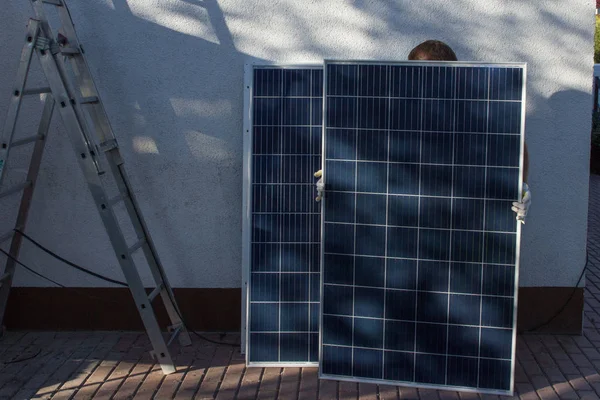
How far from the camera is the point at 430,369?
5223 millimetres

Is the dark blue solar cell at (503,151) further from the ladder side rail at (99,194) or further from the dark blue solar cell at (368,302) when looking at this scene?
the ladder side rail at (99,194)

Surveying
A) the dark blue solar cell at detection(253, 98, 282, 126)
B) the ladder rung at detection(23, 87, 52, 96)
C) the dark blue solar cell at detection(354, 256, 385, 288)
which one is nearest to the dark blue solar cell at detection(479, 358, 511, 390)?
the dark blue solar cell at detection(354, 256, 385, 288)

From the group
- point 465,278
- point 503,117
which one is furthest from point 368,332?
point 503,117

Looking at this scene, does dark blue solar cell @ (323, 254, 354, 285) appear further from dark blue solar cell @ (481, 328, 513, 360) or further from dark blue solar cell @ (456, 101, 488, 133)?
dark blue solar cell @ (456, 101, 488, 133)

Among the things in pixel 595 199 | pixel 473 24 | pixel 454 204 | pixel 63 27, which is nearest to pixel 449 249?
pixel 454 204

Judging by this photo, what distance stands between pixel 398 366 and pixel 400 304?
412 millimetres

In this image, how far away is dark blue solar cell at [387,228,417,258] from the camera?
5164 mm

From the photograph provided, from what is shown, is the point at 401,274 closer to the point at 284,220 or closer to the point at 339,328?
the point at 339,328

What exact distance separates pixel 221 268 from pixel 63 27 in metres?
Result: 2.10

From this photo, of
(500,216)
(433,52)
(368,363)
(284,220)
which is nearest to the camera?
(500,216)

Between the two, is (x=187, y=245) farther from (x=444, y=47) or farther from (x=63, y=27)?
(x=444, y=47)

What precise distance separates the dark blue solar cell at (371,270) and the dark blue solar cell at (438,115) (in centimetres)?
A: 91

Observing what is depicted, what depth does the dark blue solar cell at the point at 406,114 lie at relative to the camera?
16.7ft

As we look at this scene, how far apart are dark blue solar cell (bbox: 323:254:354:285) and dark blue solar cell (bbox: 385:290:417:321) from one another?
273 mm
